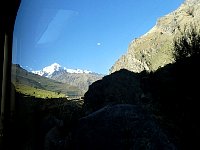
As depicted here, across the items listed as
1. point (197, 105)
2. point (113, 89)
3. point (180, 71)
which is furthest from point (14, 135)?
point (113, 89)

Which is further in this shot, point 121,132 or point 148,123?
point 148,123

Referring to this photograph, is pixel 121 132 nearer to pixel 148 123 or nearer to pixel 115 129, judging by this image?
pixel 115 129

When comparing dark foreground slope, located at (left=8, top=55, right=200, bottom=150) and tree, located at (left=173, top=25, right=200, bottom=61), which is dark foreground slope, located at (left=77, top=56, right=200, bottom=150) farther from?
tree, located at (left=173, top=25, right=200, bottom=61)

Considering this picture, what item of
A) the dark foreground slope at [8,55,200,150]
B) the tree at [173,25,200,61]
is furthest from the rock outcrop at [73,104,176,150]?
the tree at [173,25,200,61]

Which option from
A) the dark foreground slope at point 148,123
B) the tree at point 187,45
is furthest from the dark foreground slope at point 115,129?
the tree at point 187,45

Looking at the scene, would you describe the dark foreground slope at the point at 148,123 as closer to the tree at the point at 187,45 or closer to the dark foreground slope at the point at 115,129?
the dark foreground slope at the point at 115,129

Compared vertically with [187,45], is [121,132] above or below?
below

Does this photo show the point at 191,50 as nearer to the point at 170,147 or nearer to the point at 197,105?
the point at 197,105

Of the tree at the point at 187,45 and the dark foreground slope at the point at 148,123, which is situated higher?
the tree at the point at 187,45

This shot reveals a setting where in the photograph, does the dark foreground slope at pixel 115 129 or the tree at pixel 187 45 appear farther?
the tree at pixel 187 45

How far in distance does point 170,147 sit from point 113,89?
16.9 metres

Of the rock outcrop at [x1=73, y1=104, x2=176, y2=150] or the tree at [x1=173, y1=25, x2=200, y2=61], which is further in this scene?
the tree at [x1=173, y1=25, x2=200, y2=61]

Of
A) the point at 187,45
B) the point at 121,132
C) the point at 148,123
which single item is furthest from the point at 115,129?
the point at 187,45

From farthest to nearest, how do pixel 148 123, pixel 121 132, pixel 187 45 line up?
pixel 187 45, pixel 148 123, pixel 121 132
